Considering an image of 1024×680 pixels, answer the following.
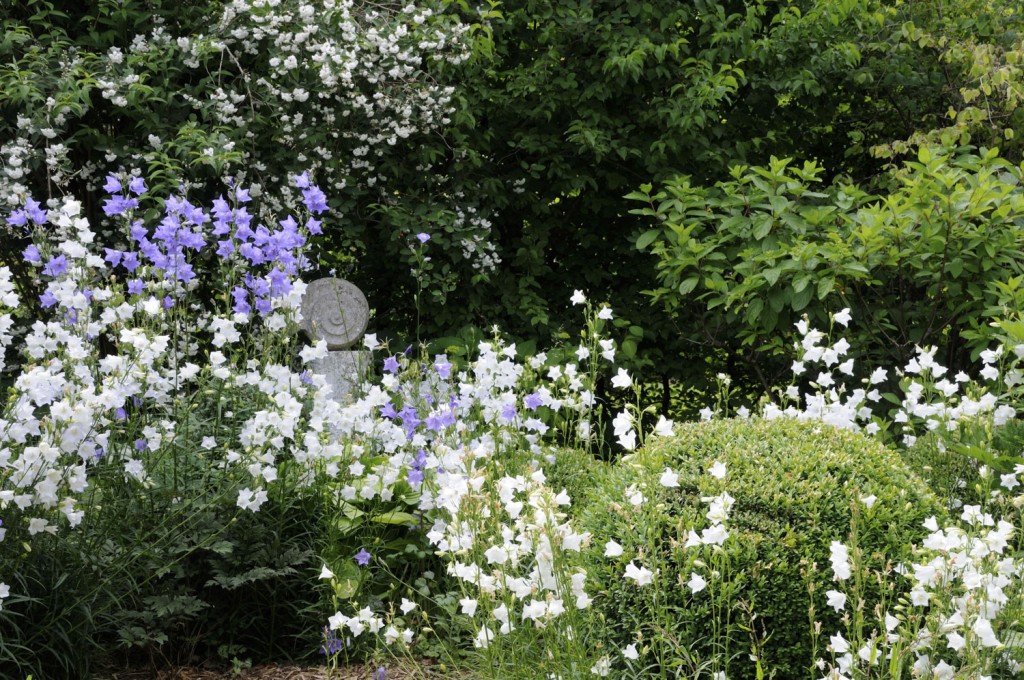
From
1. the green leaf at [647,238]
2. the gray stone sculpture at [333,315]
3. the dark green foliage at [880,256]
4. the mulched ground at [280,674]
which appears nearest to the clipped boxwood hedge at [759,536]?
the mulched ground at [280,674]

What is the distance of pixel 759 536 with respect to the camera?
281 cm

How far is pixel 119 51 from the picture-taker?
5801 millimetres

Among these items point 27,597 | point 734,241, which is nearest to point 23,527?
point 27,597

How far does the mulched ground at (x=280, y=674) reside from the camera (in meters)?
3.42

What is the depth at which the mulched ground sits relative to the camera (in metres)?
3.42

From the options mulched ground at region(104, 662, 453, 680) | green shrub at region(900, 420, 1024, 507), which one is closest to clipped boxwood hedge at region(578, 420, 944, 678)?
green shrub at region(900, 420, 1024, 507)

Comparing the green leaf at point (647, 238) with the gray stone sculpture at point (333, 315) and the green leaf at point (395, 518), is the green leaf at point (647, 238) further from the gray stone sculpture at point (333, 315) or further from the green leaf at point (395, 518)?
the green leaf at point (395, 518)

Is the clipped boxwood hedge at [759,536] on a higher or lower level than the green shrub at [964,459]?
higher

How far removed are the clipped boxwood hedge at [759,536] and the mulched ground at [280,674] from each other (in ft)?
2.75

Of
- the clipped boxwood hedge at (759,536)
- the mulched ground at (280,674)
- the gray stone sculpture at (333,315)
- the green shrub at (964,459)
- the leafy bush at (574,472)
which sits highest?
the clipped boxwood hedge at (759,536)

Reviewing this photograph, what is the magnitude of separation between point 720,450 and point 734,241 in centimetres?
280

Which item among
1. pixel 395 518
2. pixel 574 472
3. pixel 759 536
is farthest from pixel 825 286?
pixel 395 518

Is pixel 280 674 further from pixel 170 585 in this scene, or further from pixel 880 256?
pixel 880 256

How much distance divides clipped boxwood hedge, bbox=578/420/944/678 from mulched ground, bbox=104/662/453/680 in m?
0.84
